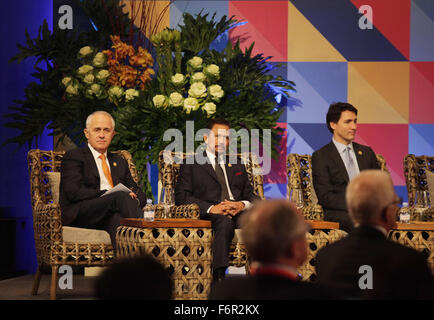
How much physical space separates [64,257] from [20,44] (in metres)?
2.41

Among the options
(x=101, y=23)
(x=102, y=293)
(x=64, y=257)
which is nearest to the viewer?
(x=102, y=293)

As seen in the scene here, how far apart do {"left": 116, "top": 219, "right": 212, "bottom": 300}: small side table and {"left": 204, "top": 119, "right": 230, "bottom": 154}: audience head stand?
3.63ft

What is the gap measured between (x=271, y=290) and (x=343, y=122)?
3.29 m

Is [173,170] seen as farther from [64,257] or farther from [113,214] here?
[64,257]

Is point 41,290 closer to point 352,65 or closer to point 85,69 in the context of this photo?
point 85,69

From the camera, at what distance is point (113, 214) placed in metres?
4.13

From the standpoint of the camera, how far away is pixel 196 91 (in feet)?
16.9

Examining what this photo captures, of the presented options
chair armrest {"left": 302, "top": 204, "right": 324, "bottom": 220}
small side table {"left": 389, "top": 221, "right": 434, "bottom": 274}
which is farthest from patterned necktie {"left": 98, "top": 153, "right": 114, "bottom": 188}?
small side table {"left": 389, "top": 221, "right": 434, "bottom": 274}

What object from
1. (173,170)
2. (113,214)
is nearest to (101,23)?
(173,170)

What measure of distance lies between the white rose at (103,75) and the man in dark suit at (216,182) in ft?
3.79

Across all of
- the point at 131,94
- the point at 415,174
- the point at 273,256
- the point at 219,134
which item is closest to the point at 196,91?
the point at 131,94

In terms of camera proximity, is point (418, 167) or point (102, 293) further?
point (418, 167)

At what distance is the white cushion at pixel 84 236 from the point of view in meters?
4.07
